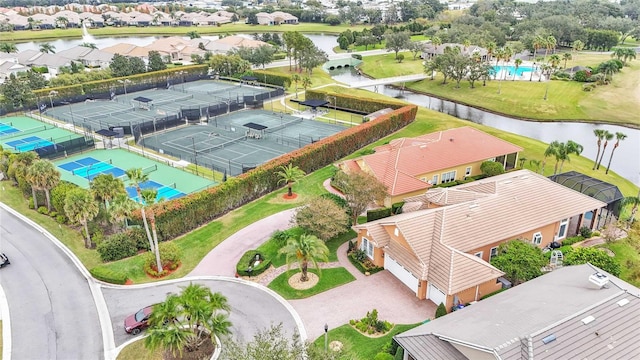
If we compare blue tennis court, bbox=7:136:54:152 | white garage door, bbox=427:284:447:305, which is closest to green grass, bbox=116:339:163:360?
white garage door, bbox=427:284:447:305

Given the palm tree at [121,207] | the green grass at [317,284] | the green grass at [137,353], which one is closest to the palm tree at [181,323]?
the green grass at [137,353]

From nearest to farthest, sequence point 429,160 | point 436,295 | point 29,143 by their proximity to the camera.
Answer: point 436,295 → point 429,160 → point 29,143

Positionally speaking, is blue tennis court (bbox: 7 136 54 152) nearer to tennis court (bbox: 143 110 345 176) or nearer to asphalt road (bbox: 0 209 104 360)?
tennis court (bbox: 143 110 345 176)

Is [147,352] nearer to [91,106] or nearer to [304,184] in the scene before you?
[304,184]

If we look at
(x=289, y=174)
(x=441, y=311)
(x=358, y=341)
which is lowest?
(x=358, y=341)

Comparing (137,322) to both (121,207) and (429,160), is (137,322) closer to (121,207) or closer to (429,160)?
(121,207)

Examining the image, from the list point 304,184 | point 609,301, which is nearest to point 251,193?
point 304,184

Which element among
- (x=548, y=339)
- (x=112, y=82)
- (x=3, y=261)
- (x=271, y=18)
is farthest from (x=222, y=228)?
(x=271, y=18)
